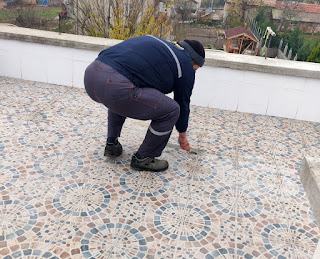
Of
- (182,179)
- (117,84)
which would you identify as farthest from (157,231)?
(117,84)

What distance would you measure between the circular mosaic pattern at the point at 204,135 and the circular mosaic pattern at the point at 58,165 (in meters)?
1.18

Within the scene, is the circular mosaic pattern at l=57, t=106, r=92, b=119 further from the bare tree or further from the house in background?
the house in background

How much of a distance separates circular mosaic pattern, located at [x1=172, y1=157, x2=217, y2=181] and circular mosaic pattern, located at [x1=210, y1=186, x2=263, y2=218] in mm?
197

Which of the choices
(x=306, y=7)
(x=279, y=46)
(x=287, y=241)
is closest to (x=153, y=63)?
(x=287, y=241)

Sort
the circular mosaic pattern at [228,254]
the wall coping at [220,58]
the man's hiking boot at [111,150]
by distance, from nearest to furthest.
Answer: the circular mosaic pattern at [228,254]
the man's hiking boot at [111,150]
the wall coping at [220,58]

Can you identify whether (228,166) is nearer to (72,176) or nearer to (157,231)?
(157,231)

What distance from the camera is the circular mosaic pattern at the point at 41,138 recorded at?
281cm

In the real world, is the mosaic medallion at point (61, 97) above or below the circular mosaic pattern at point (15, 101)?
above

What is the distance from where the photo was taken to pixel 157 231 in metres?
1.97

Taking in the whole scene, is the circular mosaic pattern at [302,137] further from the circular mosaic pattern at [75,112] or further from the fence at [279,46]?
the fence at [279,46]

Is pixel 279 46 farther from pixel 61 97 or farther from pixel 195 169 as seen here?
pixel 195 169

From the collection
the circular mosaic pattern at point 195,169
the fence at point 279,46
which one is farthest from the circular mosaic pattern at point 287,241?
the fence at point 279,46

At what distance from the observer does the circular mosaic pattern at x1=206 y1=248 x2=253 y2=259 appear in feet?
6.05

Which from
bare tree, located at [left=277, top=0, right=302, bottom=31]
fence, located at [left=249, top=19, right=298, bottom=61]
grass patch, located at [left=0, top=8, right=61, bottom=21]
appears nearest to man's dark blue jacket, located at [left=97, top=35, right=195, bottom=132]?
grass patch, located at [left=0, top=8, right=61, bottom=21]
